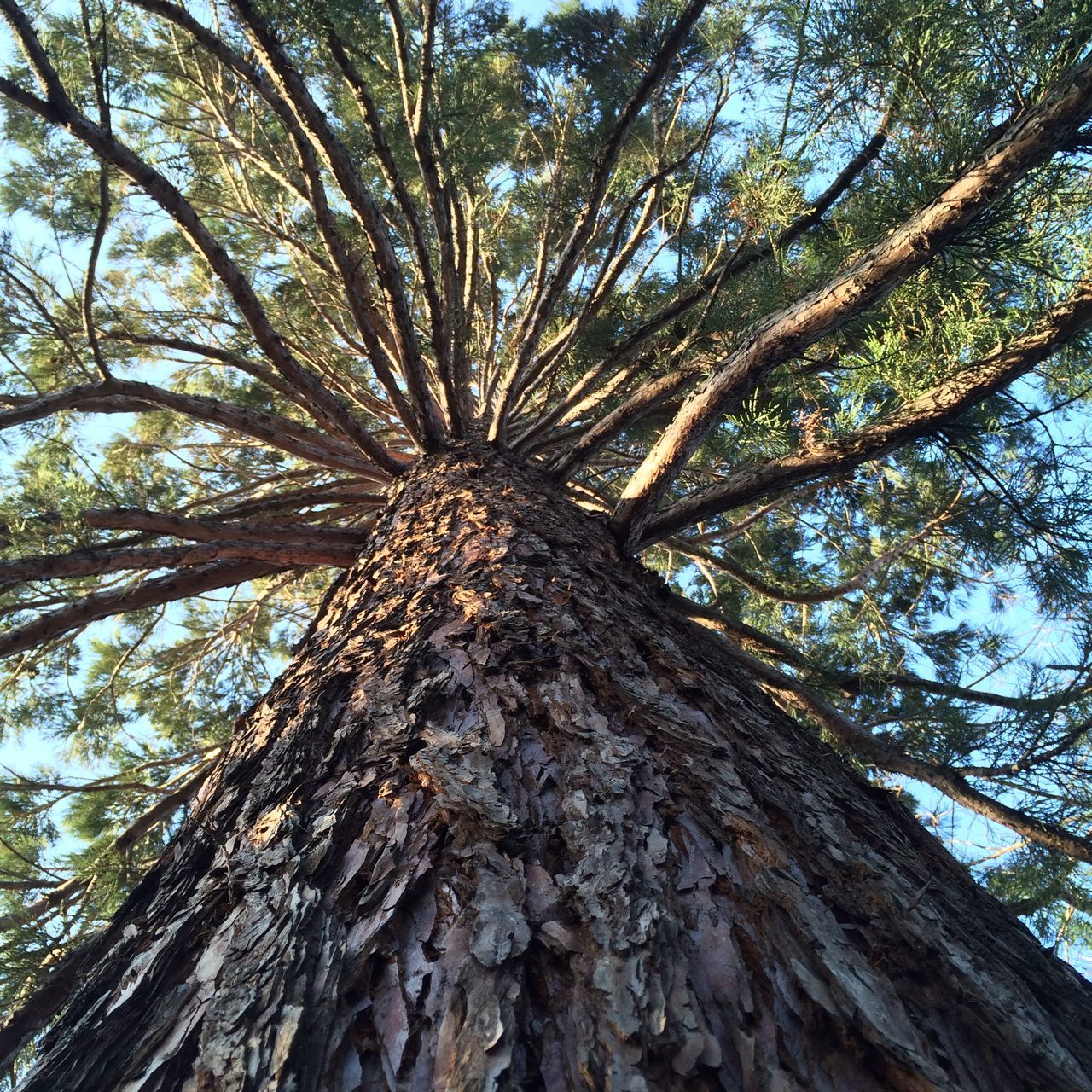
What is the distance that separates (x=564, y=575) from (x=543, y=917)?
1.00 m

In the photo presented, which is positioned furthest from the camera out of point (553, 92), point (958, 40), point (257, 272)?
point (257, 272)

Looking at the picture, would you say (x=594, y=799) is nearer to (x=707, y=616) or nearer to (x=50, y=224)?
(x=707, y=616)

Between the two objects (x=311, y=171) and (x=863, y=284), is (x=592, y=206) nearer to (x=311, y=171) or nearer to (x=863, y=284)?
(x=311, y=171)

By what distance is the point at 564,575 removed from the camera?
5.57 ft

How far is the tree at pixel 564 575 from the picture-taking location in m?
0.72

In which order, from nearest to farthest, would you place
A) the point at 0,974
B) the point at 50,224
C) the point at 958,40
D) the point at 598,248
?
the point at 958,40, the point at 0,974, the point at 50,224, the point at 598,248

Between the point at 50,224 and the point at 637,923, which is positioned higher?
the point at 50,224

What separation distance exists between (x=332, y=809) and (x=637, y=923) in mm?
417

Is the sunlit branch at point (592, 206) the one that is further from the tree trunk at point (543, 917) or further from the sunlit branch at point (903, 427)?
the tree trunk at point (543, 917)

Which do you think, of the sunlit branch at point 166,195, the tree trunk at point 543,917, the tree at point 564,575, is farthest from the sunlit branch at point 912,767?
the sunlit branch at point 166,195

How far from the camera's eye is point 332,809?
946mm

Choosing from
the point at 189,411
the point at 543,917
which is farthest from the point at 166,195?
the point at 543,917

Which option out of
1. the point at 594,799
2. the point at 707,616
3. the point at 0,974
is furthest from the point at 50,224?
the point at 594,799

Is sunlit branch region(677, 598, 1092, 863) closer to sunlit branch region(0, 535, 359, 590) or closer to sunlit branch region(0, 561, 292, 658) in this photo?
sunlit branch region(0, 535, 359, 590)
